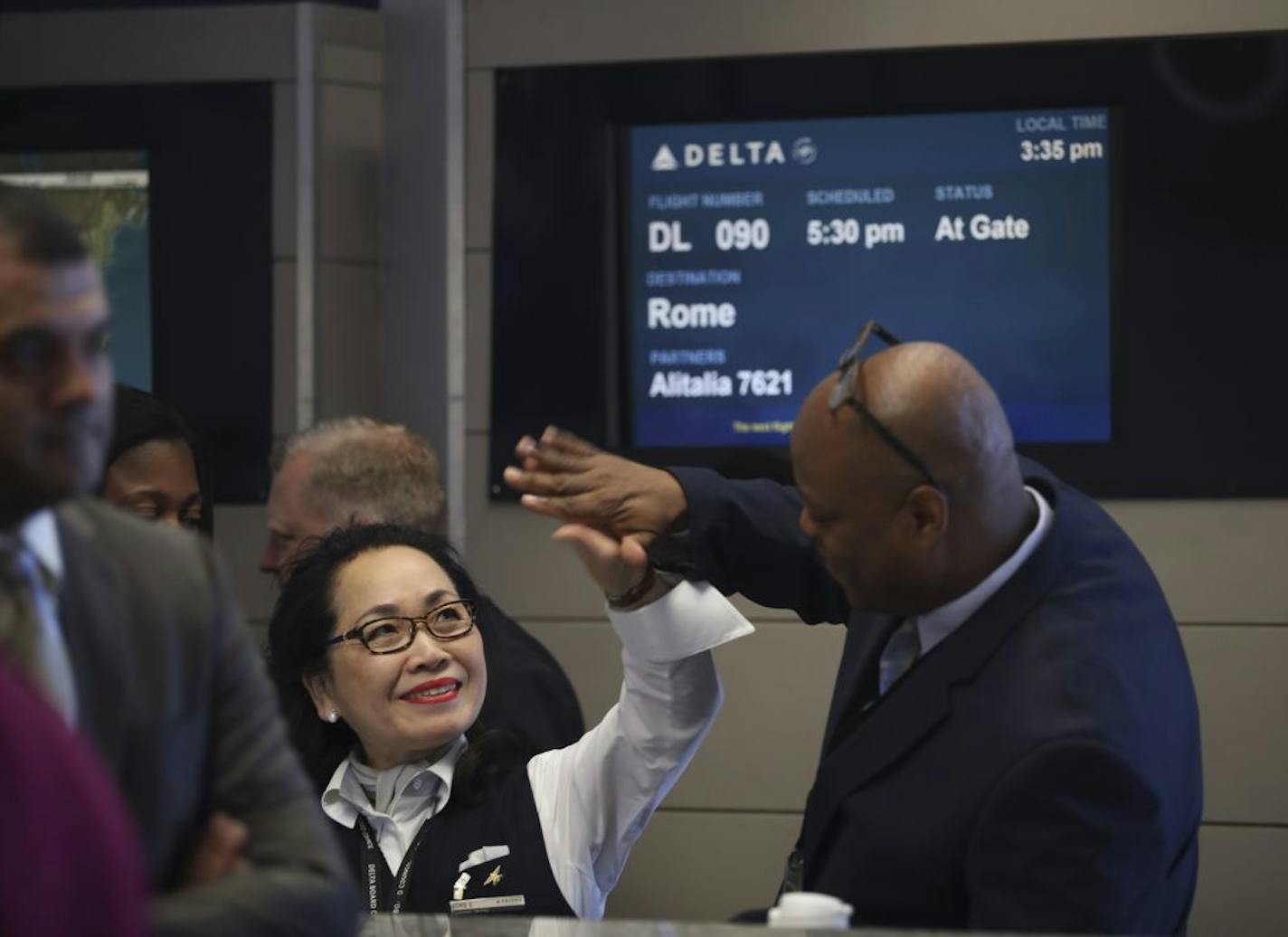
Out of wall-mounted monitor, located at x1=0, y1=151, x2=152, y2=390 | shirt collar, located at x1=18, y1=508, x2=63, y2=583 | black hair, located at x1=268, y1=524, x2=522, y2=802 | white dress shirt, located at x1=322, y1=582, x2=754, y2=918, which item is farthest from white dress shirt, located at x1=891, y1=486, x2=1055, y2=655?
wall-mounted monitor, located at x1=0, y1=151, x2=152, y2=390

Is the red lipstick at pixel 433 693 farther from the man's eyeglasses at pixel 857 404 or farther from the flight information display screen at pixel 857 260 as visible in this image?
the flight information display screen at pixel 857 260

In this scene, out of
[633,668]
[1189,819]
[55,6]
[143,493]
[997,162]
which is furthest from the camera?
[55,6]

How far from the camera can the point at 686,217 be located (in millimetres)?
4082

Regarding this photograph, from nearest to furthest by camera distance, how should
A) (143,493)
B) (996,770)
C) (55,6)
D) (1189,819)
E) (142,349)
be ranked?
(996,770)
(1189,819)
(143,493)
(142,349)
(55,6)

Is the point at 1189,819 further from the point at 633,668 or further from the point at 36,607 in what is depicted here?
the point at 36,607

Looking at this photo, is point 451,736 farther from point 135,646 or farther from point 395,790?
point 135,646

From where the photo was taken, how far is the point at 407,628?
7.96 feet

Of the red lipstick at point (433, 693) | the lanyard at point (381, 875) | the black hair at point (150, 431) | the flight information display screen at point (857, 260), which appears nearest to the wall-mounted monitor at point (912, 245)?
the flight information display screen at point (857, 260)

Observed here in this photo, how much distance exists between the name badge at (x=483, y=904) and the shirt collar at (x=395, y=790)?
16cm

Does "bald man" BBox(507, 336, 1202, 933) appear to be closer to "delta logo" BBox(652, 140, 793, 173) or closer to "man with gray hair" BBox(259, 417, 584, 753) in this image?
"man with gray hair" BBox(259, 417, 584, 753)

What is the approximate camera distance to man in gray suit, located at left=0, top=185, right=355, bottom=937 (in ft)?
3.03

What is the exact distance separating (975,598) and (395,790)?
0.91 meters

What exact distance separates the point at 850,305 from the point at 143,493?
66.5 inches

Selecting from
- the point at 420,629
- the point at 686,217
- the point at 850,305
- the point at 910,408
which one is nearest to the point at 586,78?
the point at 686,217
